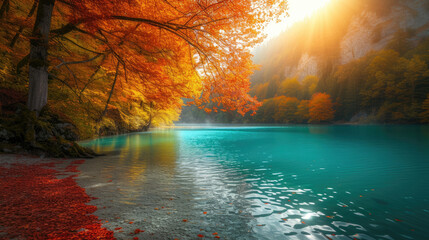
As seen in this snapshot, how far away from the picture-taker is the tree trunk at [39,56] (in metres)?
9.17

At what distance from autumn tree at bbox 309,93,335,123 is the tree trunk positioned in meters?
81.0

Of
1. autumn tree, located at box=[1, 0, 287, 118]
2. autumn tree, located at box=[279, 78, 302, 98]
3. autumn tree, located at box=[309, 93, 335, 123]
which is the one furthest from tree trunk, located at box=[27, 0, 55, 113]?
autumn tree, located at box=[279, 78, 302, 98]

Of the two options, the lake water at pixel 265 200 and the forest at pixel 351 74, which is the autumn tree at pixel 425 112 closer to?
the forest at pixel 351 74

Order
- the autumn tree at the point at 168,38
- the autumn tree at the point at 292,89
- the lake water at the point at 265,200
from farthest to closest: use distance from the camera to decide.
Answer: the autumn tree at the point at 292,89, the autumn tree at the point at 168,38, the lake water at the point at 265,200

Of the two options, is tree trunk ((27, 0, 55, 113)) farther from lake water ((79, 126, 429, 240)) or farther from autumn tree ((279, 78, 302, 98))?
autumn tree ((279, 78, 302, 98))

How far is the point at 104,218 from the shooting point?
14.8ft

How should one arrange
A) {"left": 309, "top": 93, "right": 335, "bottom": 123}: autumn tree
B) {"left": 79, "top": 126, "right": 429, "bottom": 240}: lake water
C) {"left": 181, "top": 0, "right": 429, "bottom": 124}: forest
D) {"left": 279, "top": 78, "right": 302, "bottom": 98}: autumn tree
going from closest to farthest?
{"left": 79, "top": 126, "right": 429, "bottom": 240}: lake water
{"left": 181, "top": 0, "right": 429, "bottom": 124}: forest
{"left": 309, "top": 93, "right": 335, "bottom": 123}: autumn tree
{"left": 279, "top": 78, "right": 302, "bottom": 98}: autumn tree

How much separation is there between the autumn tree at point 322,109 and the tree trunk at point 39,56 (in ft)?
266

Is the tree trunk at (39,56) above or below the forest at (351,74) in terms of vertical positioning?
below

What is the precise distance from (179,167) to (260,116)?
9905 cm

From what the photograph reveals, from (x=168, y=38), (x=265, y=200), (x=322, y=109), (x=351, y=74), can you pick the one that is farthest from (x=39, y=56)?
(x=351, y=74)

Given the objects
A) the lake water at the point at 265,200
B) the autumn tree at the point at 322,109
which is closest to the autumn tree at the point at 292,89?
the autumn tree at the point at 322,109

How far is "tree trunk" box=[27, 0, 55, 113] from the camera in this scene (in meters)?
9.17

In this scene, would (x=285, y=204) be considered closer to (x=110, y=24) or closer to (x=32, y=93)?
(x=110, y=24)
